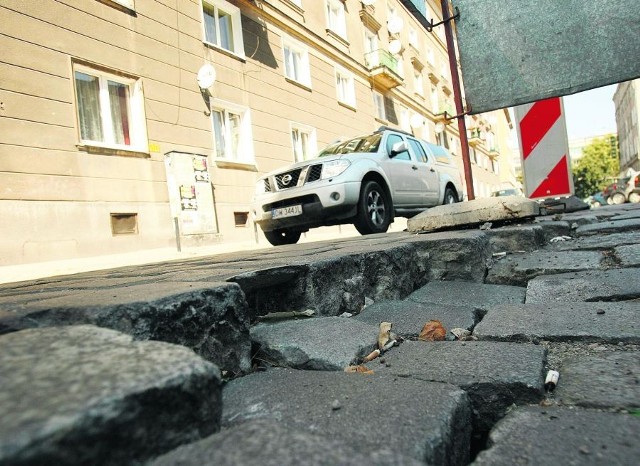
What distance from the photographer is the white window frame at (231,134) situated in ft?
33.0

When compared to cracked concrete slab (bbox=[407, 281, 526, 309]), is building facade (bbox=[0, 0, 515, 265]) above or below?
above

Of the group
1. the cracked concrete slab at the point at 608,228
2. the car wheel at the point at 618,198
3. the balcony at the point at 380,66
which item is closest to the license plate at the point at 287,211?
the cracked concrete slab at the point at 608,228

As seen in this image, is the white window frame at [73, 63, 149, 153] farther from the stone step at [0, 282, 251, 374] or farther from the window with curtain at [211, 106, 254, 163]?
the stone step at [0, 282, 251, 374]

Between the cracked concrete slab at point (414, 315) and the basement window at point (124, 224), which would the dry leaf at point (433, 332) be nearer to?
the cracked concrete slab at point (414, 315)

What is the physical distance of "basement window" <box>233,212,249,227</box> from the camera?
1012 centimetres

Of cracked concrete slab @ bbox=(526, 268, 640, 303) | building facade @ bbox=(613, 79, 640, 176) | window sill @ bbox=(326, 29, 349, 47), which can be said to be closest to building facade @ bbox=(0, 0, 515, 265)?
window sill @ bbox=(326, 29, 349, 47)

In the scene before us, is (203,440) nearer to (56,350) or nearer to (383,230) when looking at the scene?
(56,350)

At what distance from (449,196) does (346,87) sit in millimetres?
8839

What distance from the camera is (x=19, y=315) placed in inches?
42.8

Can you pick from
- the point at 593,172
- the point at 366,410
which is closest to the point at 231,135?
the point at 366,410

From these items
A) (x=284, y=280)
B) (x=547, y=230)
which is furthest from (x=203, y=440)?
(x=547, y=230)

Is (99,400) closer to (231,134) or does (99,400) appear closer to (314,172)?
(314,172)

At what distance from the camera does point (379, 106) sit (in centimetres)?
1836

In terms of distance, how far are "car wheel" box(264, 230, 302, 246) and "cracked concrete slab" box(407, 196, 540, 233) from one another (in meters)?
3.13
